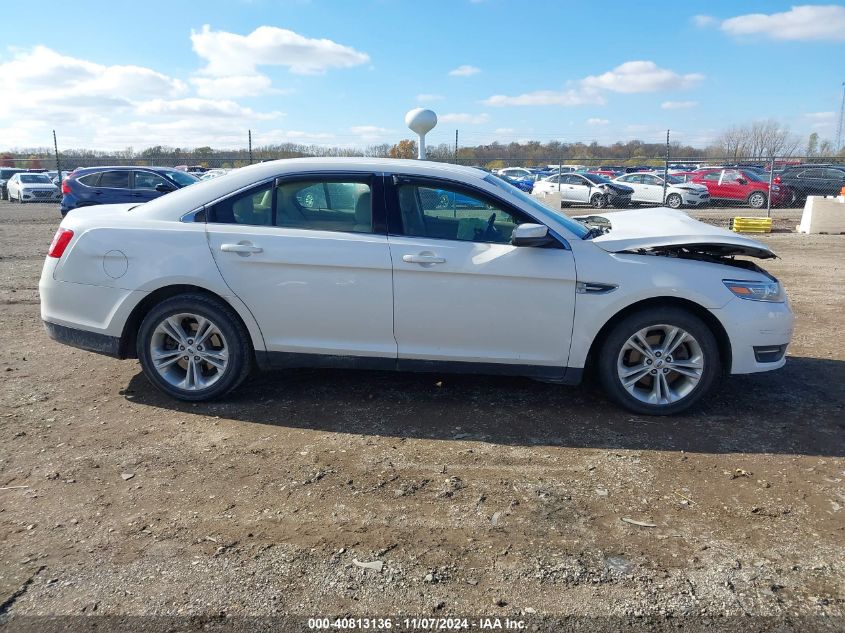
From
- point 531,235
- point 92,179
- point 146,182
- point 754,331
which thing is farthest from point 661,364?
point 92,179

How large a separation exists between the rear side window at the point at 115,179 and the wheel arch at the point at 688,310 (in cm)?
1573

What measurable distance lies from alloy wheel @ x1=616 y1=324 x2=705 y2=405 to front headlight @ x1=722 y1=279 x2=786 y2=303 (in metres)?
0.43

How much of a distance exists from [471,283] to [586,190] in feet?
71.9

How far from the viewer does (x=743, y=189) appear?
958 inches

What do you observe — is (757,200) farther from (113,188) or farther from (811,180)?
(113,188)

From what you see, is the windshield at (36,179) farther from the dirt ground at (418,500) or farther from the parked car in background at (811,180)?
the parked car in background at (811,180)

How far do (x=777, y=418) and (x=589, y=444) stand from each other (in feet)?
4.83

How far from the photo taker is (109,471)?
3768mm

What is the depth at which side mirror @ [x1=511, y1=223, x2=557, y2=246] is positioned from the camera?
4.25m

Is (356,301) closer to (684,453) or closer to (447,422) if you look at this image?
(447,422)

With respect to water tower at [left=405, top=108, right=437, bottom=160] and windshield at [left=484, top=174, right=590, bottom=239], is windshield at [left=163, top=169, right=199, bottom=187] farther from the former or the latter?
windshield at [left=484, top=174, right=590, bottom=239]

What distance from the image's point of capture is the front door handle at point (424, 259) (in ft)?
14.3

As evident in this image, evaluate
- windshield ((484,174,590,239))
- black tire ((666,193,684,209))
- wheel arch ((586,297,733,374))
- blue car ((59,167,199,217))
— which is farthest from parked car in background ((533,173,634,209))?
wheel arch ((586,297,733,374))

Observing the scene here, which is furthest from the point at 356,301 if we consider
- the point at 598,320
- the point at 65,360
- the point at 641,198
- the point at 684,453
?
the point at 641,198
